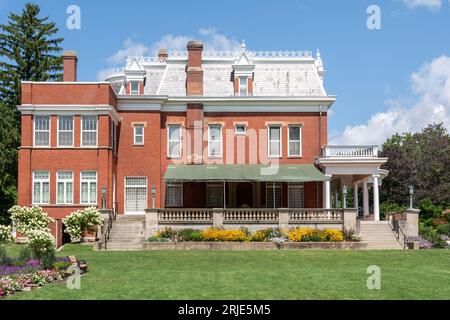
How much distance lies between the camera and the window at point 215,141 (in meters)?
41.6

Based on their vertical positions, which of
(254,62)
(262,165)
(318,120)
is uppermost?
(254,62)

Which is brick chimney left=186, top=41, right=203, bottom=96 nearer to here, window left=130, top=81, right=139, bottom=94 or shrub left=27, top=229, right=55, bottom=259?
window left=130, top=81, right=139, bottom=94

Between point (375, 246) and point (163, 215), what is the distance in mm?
10611

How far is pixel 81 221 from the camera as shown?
34.4 metres

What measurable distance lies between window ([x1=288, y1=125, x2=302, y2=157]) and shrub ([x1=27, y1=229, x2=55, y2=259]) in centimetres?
2192

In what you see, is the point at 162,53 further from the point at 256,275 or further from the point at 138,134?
the point at 256,275

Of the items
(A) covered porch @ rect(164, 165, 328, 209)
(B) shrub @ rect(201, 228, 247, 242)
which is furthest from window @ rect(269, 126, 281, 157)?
(B) shrub @ rect(201, 228, 247, 242)

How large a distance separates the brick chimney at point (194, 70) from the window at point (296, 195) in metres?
8.15

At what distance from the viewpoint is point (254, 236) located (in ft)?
108

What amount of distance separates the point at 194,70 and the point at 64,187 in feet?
35.9

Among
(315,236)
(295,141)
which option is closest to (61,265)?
(315,236)

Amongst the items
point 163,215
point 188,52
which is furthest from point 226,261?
point 188,52

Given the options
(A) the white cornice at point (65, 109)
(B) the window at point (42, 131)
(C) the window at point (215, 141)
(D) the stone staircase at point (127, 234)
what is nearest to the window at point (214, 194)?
(C) the window at point (215, 141)
